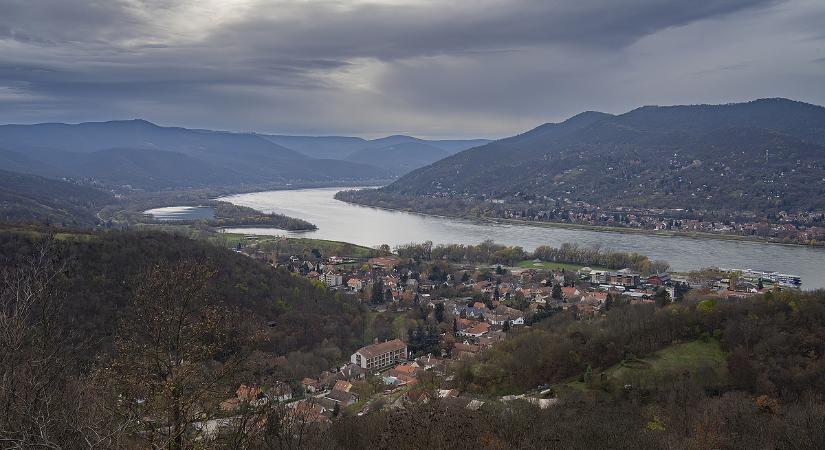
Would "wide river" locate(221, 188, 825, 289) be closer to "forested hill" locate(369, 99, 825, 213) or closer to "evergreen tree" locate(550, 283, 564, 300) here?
"evergreen tree" locate(550, 283, 564, 300)

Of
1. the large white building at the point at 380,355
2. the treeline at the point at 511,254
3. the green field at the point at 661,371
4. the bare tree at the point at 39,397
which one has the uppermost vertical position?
the bare tree at the point at 39,397

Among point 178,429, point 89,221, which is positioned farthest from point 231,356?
point 89,221

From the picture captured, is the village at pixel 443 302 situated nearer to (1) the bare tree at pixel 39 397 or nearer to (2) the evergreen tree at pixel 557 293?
(2) the evergreen tree at pixel 557 293

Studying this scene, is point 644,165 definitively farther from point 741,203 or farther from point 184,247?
point 184,247

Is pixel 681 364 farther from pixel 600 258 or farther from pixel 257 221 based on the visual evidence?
pixel 257 221

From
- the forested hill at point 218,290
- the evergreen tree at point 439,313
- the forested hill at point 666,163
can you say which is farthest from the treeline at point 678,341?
the forested hill at point 666,163

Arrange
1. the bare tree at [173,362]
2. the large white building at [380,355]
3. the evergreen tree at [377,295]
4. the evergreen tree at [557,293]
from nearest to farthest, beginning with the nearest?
the bare tree at [173,362] → the large white building at [380,355] → the evergreen tree at [557,293] → the evergreen tree at [377,295]

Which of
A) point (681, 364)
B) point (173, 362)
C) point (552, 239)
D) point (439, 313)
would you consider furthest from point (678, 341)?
point (552, 239)
